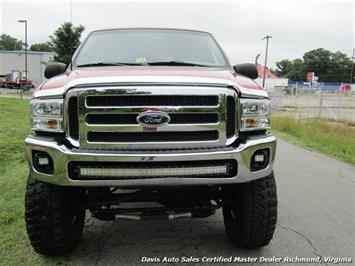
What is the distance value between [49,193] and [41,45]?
4488 inches

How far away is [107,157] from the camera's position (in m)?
3.07

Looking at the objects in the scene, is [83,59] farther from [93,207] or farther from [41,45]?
[41,45]

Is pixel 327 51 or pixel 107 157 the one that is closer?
pixel 107 157

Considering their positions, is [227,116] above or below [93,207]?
above

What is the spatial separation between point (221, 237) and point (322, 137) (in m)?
8.89

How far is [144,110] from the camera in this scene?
3.13 meters

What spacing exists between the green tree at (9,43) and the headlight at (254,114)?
12058cm

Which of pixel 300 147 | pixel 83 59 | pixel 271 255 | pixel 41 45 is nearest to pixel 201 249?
pixel 271 255

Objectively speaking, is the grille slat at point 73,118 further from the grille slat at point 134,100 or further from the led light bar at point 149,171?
the led light bar at point 149,171


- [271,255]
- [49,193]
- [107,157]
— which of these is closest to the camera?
[107,157]

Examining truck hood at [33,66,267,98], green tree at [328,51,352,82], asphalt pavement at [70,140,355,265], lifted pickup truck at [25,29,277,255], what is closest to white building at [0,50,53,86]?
asphalt pavement at [70,140,355,265]

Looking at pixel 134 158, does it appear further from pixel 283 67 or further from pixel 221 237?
pixel 283 67

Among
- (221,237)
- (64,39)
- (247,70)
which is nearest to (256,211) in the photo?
(221,237)

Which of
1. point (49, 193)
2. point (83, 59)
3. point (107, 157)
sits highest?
point (83, 59)
